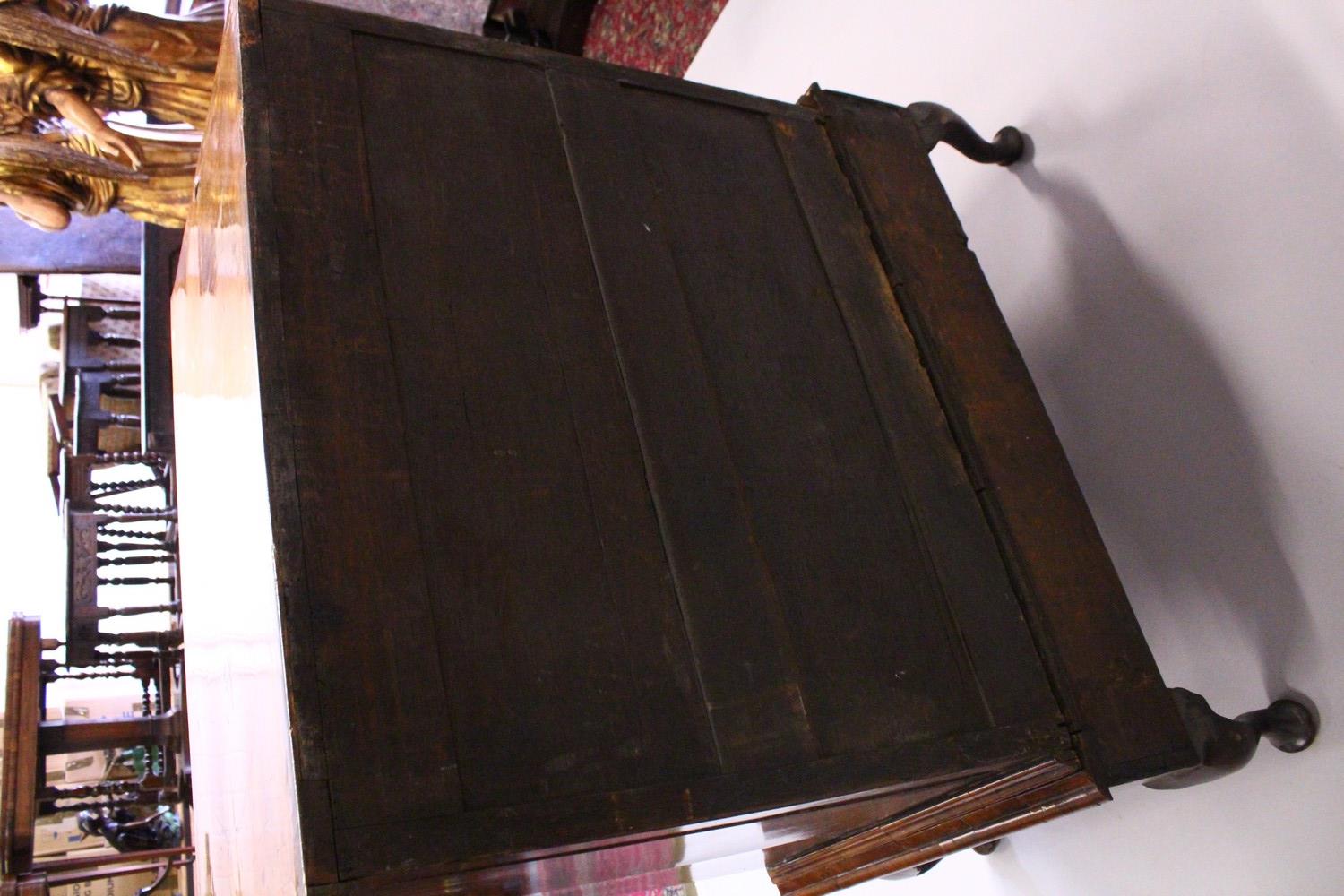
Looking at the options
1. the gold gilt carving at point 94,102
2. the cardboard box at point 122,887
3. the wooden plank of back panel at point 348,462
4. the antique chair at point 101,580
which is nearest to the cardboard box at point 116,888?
the cardboard box at point 122,887

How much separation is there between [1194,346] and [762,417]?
77 cm

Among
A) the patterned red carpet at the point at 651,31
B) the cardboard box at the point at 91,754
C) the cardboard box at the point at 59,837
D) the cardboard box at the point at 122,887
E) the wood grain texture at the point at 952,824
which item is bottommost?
the wood grain texture at the point at 952,824

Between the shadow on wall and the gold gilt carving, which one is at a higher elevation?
the gold gilt carving

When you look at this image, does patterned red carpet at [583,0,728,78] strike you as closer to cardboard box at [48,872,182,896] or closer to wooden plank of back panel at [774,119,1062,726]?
wooden plank of back panel at [774,119,1062,726]

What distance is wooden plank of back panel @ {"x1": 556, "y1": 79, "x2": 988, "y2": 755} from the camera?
1283 mm

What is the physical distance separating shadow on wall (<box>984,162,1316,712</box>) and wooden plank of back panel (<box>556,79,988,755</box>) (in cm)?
55

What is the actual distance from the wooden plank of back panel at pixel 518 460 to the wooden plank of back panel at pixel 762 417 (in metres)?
0.06

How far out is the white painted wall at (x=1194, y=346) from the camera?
1495 mm

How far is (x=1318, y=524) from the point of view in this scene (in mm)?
1490

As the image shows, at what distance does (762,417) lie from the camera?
1435mm

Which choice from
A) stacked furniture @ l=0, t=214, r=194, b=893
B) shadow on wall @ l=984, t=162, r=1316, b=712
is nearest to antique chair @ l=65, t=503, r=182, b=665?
stacked furniture @ l=0, t=214, r=194, b=893

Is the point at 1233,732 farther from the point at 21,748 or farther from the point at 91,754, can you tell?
the point at 91,754

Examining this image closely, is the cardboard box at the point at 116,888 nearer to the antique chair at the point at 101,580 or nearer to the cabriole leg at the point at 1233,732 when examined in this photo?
the antique chair at the point at 101,580

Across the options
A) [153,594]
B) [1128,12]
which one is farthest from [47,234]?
[1128,12]
